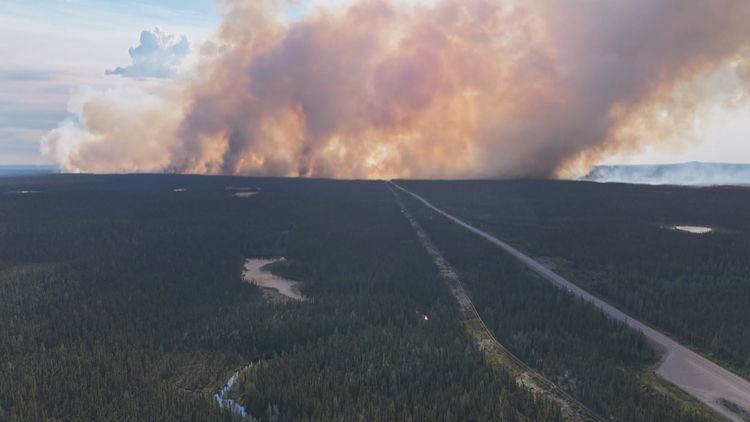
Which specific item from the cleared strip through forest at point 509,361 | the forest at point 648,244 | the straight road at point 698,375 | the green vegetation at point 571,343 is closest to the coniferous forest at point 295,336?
the green vegetation at point 571,343

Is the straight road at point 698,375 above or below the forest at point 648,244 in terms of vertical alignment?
below

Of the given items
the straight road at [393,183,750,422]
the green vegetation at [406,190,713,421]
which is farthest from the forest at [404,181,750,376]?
the green vegetation at [406,190,713,421]

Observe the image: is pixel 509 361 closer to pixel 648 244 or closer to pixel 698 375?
pixel 698 375

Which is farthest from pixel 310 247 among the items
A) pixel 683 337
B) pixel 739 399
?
pixel 739 399

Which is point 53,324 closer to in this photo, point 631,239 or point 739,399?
point 739,399

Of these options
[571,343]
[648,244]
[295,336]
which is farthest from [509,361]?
[648,244]

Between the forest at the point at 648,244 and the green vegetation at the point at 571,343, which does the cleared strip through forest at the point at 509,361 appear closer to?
the green vegetation at the point at 571,343

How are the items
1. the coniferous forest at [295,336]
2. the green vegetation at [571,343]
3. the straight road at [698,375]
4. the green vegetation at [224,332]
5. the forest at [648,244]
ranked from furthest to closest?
1. the forest at [648,244]
2. the straight road at [698,375]
3. the green vegetation at [224,332]
4. the coniferous forest at [295,336]
5. the green vegetation at [571,343]
